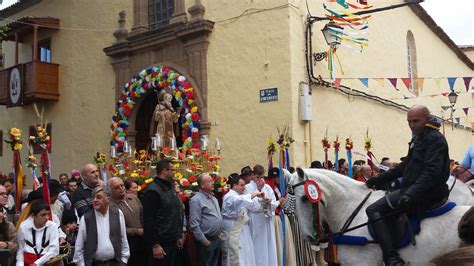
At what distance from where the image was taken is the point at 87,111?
18.7m

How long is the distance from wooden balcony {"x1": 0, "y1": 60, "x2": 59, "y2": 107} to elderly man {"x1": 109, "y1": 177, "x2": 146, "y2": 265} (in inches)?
494

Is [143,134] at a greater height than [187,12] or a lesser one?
lesser

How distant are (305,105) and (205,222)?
628 centimetres

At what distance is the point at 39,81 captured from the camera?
19.1 m

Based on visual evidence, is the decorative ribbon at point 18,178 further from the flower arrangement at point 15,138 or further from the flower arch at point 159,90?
the flower arch at point 159,90

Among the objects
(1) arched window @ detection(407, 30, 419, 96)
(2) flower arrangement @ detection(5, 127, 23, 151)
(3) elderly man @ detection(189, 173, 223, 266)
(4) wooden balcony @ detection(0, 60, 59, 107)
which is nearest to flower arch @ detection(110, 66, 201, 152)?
(4) wooden balcony @ detection(0, 60, 59, 107)

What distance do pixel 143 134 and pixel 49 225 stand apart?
37.5ft

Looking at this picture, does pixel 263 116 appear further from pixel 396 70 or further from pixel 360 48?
pixel 396 70

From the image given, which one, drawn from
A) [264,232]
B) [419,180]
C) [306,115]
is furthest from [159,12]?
[419,180]

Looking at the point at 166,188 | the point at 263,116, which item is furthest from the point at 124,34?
the point at 166,188

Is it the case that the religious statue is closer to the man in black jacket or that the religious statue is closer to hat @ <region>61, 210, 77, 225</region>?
the man in black jacket

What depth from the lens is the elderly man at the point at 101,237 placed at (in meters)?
6.49

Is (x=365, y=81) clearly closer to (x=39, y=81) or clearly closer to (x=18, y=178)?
(x=39, y=81)

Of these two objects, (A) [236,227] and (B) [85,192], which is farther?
(A) [236,227]
